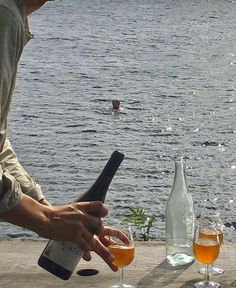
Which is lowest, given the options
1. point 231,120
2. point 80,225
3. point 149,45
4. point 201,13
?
point 201,13

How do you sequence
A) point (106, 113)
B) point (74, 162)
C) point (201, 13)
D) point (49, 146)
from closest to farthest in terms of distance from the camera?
point (74, 162), point (49, 146), point (106, 113), point (201, 13)

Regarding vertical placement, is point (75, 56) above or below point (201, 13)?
above

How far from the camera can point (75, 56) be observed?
47.0 feet

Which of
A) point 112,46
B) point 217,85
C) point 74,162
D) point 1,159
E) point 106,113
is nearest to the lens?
point 1,159

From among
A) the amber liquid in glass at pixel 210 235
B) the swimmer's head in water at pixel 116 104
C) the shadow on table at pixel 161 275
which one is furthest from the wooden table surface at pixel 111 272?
the swimmer's head in water at pixel 116 104

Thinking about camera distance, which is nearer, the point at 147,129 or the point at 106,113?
the point at 147,129

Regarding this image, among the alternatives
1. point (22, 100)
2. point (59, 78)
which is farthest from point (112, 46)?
point (22, 100)

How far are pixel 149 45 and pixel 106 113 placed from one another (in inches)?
234

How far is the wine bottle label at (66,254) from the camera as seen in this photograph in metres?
3.38

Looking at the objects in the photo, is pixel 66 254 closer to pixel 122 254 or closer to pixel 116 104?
pixel 122 254

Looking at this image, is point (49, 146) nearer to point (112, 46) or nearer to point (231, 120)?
point (231, 120)

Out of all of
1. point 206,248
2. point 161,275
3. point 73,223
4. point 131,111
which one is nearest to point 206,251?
point 206,248

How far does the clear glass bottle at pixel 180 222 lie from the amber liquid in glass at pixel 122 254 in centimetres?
27

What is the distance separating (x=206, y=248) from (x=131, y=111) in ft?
21.6
